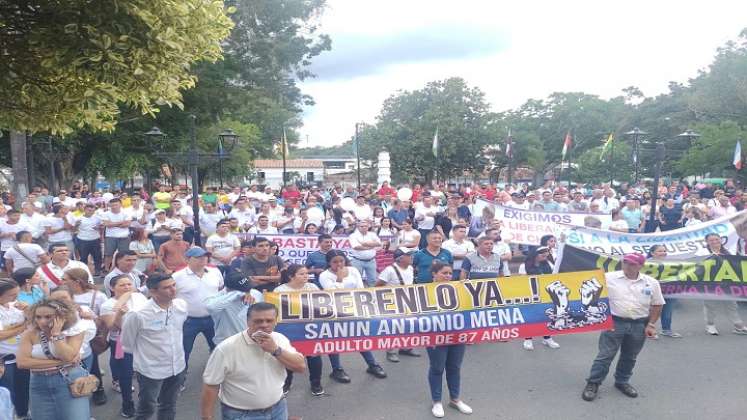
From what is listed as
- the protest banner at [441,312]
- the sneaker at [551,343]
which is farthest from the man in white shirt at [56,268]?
the sneaker at [551,343]

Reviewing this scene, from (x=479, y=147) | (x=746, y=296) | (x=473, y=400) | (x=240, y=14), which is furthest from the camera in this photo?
(x=479, y=147)

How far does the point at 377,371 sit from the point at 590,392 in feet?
7.66

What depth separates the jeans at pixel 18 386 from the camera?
4730mm

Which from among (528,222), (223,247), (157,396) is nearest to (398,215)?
(528,222)

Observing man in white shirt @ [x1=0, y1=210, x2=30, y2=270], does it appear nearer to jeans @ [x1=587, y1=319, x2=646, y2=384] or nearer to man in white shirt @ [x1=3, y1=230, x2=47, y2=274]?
man in white shirt @ [x1=3, y1=230, x2=47, y2=274]

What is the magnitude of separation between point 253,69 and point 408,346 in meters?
17.7

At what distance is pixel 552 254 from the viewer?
25.8 feet

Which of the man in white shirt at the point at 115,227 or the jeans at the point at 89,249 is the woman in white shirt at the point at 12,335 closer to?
the man in white shirt at the point at 115,227

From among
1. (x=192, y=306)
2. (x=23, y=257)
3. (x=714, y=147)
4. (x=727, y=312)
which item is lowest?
(x=727, y=312)

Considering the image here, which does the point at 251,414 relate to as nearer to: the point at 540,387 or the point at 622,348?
the point at 540,387

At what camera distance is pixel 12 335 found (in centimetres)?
423

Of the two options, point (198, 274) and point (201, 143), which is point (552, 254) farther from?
point (201, 143)

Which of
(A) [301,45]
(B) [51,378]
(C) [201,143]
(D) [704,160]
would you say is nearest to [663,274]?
(B) [51,378]

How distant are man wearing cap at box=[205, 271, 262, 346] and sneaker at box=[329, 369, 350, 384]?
4.22ft
